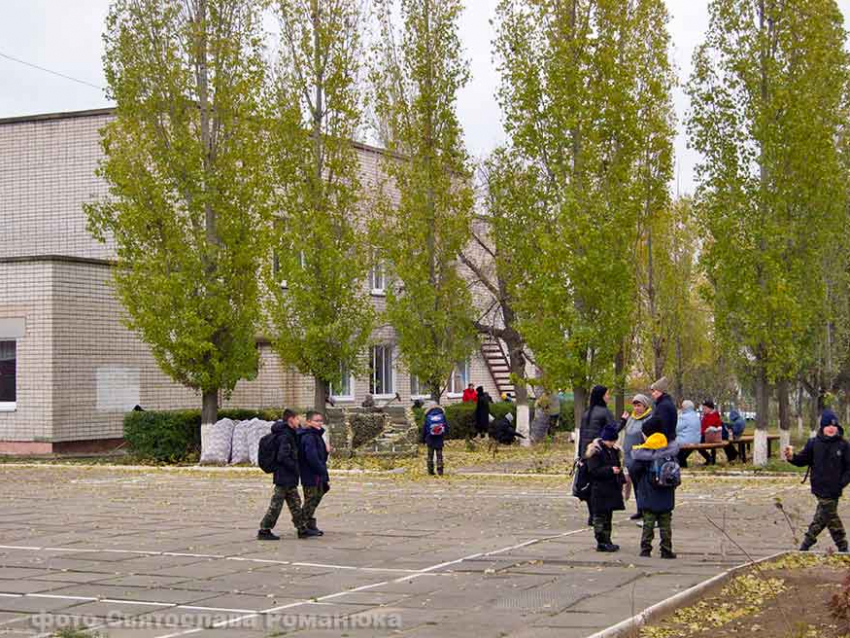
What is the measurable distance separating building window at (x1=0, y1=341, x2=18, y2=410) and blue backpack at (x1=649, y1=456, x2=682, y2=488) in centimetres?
2276

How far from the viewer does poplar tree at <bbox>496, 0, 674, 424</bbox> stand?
92.9 ft

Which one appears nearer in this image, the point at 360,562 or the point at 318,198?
the point at 360,562

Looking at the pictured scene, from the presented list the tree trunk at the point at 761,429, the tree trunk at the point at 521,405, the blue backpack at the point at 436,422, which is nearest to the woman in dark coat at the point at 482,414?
the tree trunk at the point at 521,405

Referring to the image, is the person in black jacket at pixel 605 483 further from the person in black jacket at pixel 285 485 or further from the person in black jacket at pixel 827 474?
the person in black jacket at pixel 285 485

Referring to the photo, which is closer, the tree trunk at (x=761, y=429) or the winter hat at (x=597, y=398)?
the winter hat at (x=597, y=398)

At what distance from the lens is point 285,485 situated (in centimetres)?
1524

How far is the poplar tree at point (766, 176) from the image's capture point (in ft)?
89.9

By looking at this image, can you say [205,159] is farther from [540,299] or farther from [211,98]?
[540,299]

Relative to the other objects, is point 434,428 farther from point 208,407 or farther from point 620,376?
point 208,407

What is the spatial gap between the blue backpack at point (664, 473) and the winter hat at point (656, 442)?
0.49 ft

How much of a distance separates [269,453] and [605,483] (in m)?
4.16

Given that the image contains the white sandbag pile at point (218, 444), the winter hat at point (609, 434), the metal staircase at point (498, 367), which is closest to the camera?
the winter hat at point (609, 434)

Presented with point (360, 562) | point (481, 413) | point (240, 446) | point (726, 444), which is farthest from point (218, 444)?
point (360, 562)

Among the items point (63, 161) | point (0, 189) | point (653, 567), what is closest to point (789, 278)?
point (653, 567)
